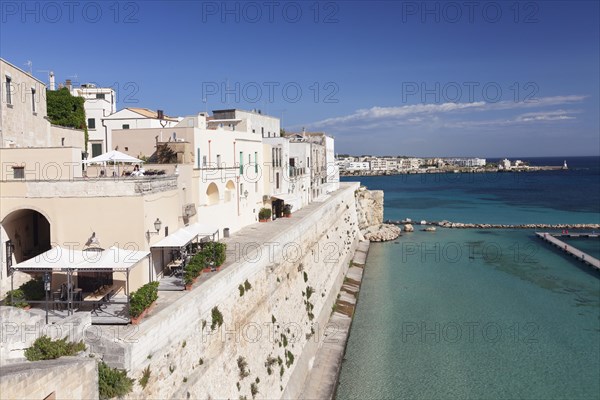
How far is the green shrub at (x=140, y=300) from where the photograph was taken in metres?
8.83

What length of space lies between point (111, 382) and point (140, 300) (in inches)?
70.5

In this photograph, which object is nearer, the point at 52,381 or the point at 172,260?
the point at 52,381

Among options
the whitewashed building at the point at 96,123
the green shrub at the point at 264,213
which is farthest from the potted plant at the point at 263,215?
the whitewashed building at the point at 96,123

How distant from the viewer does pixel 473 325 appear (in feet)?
73.0

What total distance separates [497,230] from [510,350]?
3595 centimetres

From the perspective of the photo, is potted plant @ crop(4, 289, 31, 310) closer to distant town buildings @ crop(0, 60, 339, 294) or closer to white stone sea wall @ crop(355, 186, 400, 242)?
distant town buildings @ crop(0, 60, 339, 294)

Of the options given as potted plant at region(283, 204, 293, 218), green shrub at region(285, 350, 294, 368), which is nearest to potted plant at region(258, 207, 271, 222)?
potted plant at region(283, 204, 293, 218)

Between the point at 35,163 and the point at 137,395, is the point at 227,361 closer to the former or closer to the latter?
the point at 137,395

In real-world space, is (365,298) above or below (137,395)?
below

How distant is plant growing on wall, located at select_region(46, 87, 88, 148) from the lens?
2056 centimetres

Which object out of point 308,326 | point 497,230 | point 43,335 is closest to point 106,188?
point 43,335

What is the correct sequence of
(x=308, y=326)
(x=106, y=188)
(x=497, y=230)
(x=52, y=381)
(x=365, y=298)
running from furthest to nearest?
1. (x=497, y=230)
2. (x=365, y=298)
3. (x=308, y=326)
4. (x=106, y=188)
5. (x=52, y=381)

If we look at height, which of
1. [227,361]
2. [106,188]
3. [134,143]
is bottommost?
[227,361]

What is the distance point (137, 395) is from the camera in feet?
26.2
